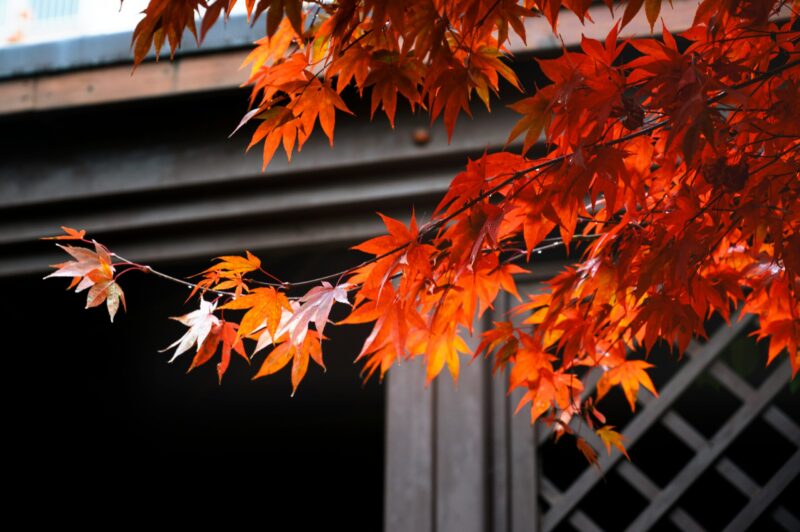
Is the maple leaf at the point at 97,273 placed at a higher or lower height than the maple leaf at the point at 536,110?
lower

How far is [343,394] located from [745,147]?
4962 mm

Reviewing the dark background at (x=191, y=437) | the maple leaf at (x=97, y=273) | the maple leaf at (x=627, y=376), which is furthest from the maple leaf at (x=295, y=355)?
the dark background at (x=191, y=437)

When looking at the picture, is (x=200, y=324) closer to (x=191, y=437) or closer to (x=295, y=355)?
(x=295, y=355)

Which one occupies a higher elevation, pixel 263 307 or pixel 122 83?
pixel 122 83

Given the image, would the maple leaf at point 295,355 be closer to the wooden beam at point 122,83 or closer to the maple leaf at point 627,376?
the maple leaf at point 627,376

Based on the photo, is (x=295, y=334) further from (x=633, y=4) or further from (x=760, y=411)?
(x=760, y=411)

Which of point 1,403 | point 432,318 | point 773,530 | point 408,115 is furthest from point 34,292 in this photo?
point 773,530

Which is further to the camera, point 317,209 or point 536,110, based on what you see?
point 317,209

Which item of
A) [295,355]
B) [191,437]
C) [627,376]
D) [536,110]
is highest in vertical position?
[536,110]

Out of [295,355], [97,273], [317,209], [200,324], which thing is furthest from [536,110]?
[317,209]

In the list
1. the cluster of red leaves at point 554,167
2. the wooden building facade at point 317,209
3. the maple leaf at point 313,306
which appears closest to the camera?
the cluster of red leaves at point 554,167

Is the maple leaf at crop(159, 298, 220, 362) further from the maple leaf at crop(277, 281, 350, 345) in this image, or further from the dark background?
the dark background

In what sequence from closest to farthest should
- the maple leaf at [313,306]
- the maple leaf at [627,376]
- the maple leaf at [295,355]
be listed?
1. the maple leaf at [313,306]
2. the maple leaf at [295,355]
3. the maple leaf at [627,376]

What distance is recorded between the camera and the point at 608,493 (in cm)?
657
